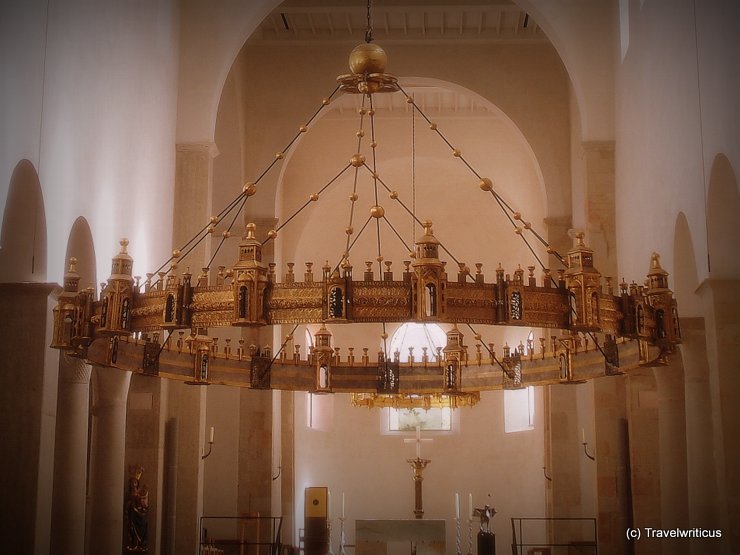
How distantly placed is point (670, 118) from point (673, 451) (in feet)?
13.3

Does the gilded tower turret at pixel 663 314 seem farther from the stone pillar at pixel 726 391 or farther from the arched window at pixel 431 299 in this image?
the arched window at pixel 431 299

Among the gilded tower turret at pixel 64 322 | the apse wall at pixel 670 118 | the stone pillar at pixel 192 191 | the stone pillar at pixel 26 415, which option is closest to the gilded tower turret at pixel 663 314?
the apse wall at pixel 670 118

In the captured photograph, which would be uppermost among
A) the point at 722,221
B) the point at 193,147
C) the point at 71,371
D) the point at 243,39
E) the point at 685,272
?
the point at 243,39

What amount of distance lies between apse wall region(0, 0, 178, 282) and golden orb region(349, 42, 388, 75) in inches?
134

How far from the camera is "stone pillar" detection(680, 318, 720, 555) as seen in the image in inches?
440

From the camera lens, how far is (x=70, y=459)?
1116cm

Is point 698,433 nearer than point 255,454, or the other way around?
point 698,433

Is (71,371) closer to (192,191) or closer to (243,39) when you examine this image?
(192,191)

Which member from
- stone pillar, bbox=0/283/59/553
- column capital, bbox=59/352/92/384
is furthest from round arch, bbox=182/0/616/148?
stone pillar, bbox=0/283/59/553

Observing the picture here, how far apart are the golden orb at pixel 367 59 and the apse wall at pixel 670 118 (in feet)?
10.8

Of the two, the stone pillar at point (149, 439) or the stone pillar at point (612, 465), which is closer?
the stone pillar at point (149, 439)

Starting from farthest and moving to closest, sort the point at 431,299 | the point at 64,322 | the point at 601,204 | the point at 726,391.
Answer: the point at 601,204 < the point at 726,391 < the point at 64,322 < the point at 431,299

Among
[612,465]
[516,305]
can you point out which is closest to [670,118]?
[612,465]

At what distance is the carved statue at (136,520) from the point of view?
13.4m
